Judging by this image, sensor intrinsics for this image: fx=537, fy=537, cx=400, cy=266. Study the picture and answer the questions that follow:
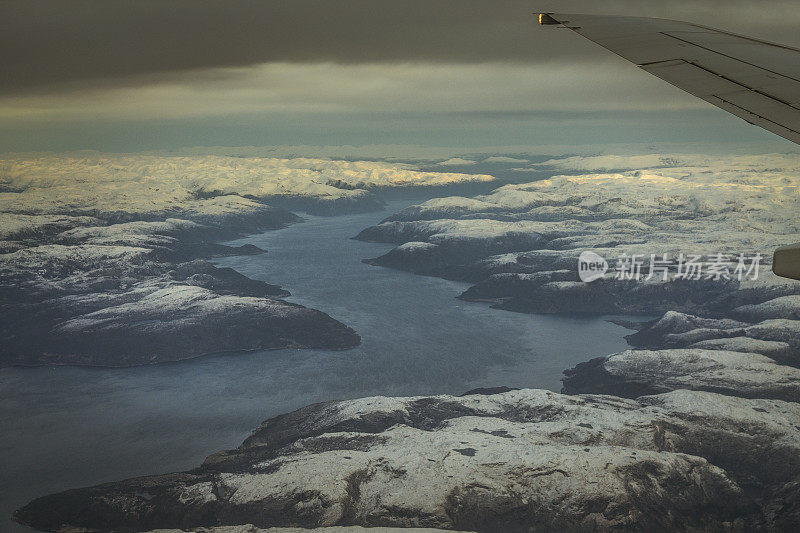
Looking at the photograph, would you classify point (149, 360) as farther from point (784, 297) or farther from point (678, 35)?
point (784, 297)

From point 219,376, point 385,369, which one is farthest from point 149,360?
point 385,369

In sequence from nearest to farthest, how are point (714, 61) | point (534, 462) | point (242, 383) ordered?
point (714, 61) < point (534, 462) < point (242, 383)

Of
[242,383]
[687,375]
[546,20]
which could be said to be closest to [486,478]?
[687,375]

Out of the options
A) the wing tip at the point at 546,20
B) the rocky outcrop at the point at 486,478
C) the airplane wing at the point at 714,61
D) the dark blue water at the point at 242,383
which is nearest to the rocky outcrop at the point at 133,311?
the dark blue water at the point at 242,383

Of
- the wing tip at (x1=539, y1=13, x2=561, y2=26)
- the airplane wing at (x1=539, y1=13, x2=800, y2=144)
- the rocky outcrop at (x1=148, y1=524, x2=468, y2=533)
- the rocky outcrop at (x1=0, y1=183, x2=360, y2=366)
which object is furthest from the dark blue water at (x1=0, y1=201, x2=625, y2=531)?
the airplane wing at (x1=539, y1=13, x2=800, y2=144)

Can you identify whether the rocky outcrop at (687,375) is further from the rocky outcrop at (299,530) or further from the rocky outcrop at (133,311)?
the rocky outcrop at (133,311)

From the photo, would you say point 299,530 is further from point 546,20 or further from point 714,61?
point 714,61
